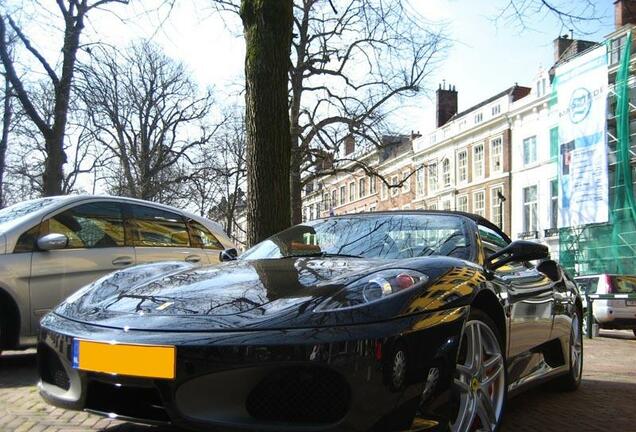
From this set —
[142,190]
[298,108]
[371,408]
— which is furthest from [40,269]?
[142,190]

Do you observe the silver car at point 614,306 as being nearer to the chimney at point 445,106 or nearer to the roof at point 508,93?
the roof at point 508,93

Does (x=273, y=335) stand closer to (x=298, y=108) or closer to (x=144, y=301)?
(x=144, y=301)

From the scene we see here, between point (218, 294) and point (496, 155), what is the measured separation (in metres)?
36.9

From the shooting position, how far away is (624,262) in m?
25.9

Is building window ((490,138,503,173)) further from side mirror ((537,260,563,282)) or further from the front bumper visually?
the front bumper

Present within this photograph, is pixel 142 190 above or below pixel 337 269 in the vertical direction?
→ above

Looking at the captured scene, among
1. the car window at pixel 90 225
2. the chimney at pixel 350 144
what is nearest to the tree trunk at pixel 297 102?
the chimney at pixel 350 144

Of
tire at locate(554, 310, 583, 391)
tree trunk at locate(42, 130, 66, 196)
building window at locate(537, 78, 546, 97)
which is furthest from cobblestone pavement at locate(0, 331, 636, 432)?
building window at locate(537, 78, 546, 97)

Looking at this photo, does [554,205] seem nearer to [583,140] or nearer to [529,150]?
[529,150]

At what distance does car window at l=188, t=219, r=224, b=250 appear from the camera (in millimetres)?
7052

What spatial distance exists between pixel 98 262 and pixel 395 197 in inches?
1761

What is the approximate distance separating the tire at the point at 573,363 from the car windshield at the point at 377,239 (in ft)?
5.96

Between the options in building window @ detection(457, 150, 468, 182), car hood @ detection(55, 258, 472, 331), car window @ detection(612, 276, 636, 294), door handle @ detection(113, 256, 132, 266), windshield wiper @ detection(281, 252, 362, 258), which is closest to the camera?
car hood @ detection(55, 258, 472, 331)

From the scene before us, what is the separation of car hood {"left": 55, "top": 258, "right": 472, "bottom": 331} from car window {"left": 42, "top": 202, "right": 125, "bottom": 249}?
2563 millimetres
